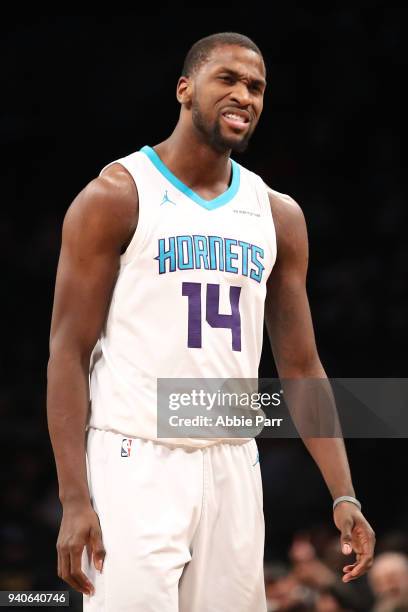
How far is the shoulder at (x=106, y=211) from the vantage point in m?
2.77

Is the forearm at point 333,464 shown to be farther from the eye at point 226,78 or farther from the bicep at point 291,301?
the eye at point 226,78

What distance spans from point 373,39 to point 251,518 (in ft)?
17.8

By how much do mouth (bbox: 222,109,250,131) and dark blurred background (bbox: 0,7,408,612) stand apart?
365 cm

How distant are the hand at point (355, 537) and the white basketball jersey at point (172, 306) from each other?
1.49 feet

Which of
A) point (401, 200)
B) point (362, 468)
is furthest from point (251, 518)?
point (401, 200)

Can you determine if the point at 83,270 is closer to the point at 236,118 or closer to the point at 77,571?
the point at 236,118

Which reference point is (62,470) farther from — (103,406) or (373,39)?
(373,39)

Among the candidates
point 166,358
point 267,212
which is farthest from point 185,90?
point 166,358

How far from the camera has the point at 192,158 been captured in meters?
3.01

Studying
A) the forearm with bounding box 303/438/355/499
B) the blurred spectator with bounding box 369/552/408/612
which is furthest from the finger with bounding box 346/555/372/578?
the blurred spectator with bounding box 369/552/408/612

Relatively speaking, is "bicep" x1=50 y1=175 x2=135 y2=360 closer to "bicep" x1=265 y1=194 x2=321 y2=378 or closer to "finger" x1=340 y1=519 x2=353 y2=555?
"bicep" x1=265 y1=194 x2=321 y2=378

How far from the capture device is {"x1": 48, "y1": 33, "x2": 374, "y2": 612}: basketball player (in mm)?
2670

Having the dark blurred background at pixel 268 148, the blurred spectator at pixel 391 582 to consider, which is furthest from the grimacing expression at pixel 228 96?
the dark blurred background at pixel 268 148

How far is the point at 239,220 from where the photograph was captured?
117 inches
